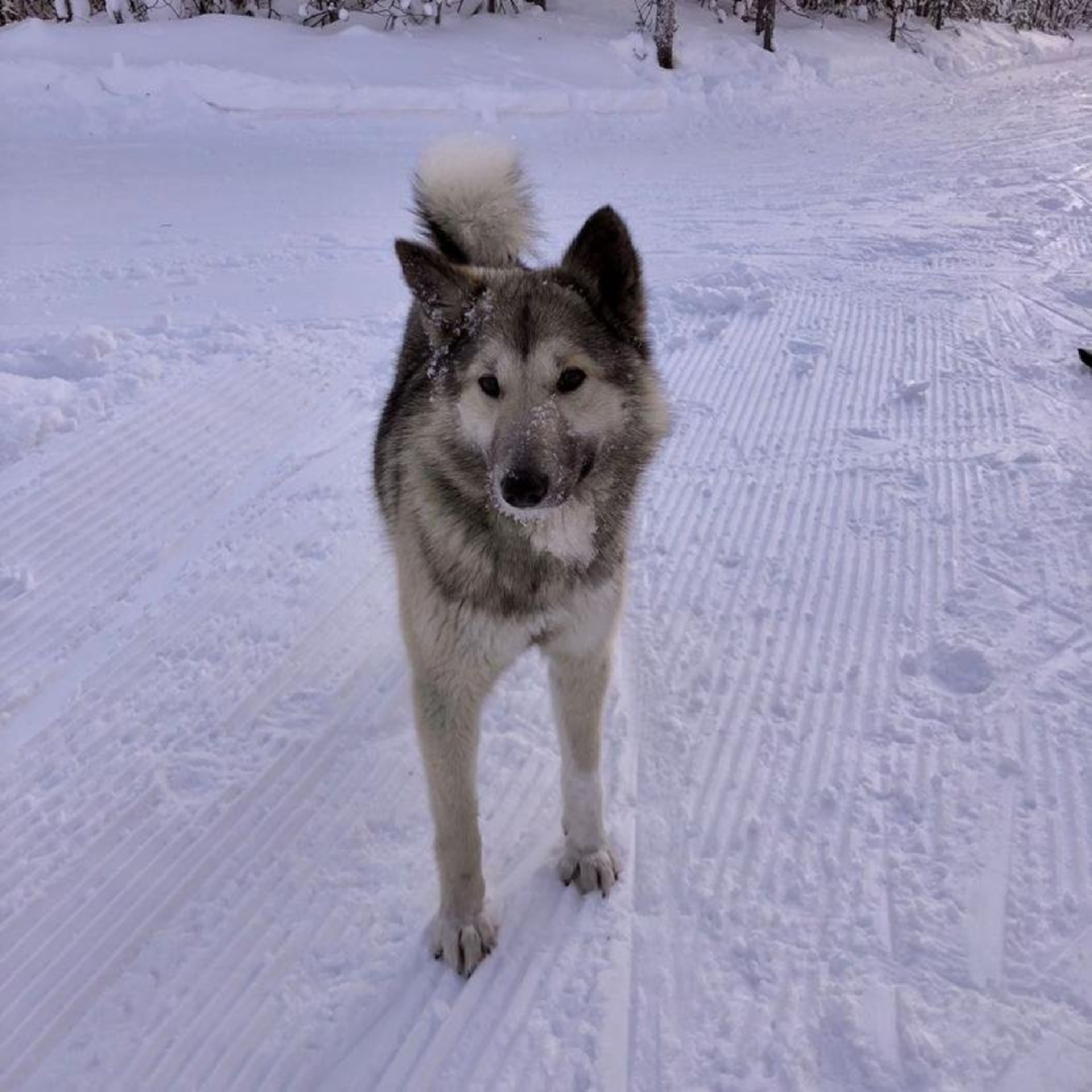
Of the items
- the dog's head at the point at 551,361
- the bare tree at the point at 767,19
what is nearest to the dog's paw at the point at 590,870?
the dog's head at the point at 551,361

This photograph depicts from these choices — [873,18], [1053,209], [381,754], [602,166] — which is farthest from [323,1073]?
[873,18]

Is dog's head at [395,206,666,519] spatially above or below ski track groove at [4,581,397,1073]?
above

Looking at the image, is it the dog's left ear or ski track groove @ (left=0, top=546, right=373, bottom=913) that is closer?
the dog's left ear

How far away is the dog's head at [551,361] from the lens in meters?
1.95

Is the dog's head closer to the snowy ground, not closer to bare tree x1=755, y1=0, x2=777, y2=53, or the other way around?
the snowy ground

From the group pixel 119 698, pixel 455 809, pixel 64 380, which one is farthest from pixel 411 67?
pixel 455 809

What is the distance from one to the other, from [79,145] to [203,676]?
377 inches

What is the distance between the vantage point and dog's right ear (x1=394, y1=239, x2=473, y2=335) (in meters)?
2.07

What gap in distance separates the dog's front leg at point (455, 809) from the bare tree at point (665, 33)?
1414cm

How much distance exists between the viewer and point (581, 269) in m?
2.16

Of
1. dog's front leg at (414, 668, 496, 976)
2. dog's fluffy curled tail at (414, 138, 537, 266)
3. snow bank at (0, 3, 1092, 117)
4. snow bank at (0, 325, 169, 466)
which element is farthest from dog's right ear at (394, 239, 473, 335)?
snow bank at (0, 3, 1092, 117)

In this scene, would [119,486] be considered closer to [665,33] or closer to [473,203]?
[473,203]

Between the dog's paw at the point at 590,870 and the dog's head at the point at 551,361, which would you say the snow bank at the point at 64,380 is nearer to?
the dog's head at the point at 551,361

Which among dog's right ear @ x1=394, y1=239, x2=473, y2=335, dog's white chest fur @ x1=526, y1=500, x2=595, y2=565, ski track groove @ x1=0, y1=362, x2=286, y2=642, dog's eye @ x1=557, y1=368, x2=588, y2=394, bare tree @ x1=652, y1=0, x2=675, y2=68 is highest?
bare tree @ x1=652, y1=0, x2=675, y2=68
